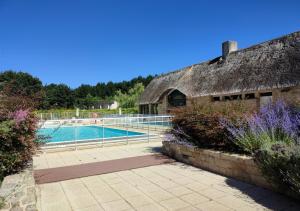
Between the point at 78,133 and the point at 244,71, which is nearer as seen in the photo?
the point at 78,133

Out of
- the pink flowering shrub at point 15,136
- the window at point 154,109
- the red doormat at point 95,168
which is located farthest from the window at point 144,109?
the pink flowering shrub at point 15,136

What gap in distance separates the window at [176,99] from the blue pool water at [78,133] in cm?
746

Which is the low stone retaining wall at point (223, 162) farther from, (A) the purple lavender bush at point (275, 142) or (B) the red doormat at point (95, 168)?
(B) the red doormat at point (95, 168)

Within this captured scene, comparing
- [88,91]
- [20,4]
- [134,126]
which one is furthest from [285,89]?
[88,91]

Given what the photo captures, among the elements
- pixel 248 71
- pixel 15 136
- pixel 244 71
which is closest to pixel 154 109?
pixel 244 71

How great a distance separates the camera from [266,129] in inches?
184

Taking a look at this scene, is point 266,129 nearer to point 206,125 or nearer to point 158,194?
point 206,125

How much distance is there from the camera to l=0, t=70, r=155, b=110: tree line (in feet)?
23.8

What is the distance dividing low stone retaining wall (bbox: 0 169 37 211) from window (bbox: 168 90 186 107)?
17.1 m

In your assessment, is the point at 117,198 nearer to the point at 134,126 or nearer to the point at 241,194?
the point at 241,194

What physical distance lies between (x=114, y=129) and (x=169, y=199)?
10398mm

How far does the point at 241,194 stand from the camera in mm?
3928

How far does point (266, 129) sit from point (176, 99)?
643 inches

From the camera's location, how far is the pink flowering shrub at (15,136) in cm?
385
